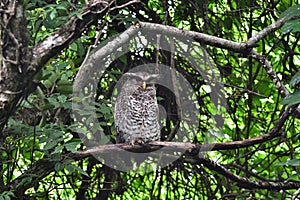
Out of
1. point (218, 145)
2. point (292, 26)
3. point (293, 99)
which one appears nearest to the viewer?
point (293, 99)

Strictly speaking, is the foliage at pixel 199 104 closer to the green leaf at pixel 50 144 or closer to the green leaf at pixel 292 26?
the green leaf at pixel 50 144

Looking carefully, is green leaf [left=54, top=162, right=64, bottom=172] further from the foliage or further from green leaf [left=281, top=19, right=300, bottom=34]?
green leaf [left=281, top=19, right=300, bottom=34]

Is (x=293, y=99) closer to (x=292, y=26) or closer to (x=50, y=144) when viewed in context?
(x=292, y=26)

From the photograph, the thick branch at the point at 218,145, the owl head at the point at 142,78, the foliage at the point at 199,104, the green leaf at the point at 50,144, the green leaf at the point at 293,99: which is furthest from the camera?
the owl head at the point at 142,78

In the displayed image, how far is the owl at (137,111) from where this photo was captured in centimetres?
250

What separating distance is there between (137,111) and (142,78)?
6.7 inches

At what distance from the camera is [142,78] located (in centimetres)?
263

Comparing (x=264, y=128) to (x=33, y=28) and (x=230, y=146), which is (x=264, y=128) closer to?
(x=230, y=146)

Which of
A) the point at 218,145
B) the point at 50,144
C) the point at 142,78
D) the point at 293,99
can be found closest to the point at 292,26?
the point at 293,99

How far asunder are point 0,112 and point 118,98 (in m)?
1.27

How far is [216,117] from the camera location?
2.88 m

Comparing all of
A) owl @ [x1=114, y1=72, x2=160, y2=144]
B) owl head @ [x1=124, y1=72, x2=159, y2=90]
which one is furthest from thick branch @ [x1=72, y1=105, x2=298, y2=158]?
owl head @ [x1=124, y1=72, x2=159, y2=90]

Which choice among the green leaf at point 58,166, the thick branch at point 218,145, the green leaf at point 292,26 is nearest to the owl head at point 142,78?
the thick branch at point 218,145

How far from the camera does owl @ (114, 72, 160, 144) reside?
2.50 m
